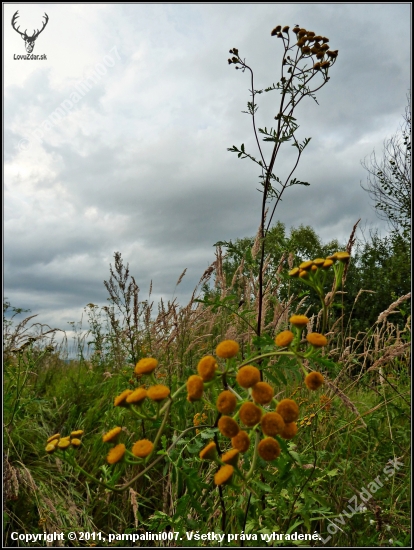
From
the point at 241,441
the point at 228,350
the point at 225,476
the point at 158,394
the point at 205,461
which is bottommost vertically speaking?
the point at 205,461

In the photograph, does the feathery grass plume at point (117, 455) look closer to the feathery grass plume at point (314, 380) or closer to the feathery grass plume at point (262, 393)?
the feathery grass plume at point (262, 393)

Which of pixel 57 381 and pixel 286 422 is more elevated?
pixel 286 422

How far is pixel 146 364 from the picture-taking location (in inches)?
44.8

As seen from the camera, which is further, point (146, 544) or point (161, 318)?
point (161, 318)

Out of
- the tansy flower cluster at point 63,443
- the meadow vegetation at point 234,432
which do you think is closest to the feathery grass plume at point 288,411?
the meadow vegetation at point 234,432

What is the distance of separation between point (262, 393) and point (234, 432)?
112 millimetres

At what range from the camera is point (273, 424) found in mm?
1010

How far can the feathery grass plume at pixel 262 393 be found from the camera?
40.3 inches

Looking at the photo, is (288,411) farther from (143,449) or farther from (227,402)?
(143,449)

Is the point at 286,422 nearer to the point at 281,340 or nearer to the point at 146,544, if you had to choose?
the point at 281,340

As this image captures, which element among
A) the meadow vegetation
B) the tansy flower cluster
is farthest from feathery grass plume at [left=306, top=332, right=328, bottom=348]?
the tansy flower cluster

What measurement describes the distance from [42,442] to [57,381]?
1318mm

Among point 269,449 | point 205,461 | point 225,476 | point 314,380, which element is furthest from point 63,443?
point 205,461

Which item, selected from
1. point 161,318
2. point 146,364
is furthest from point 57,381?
point 146,364
